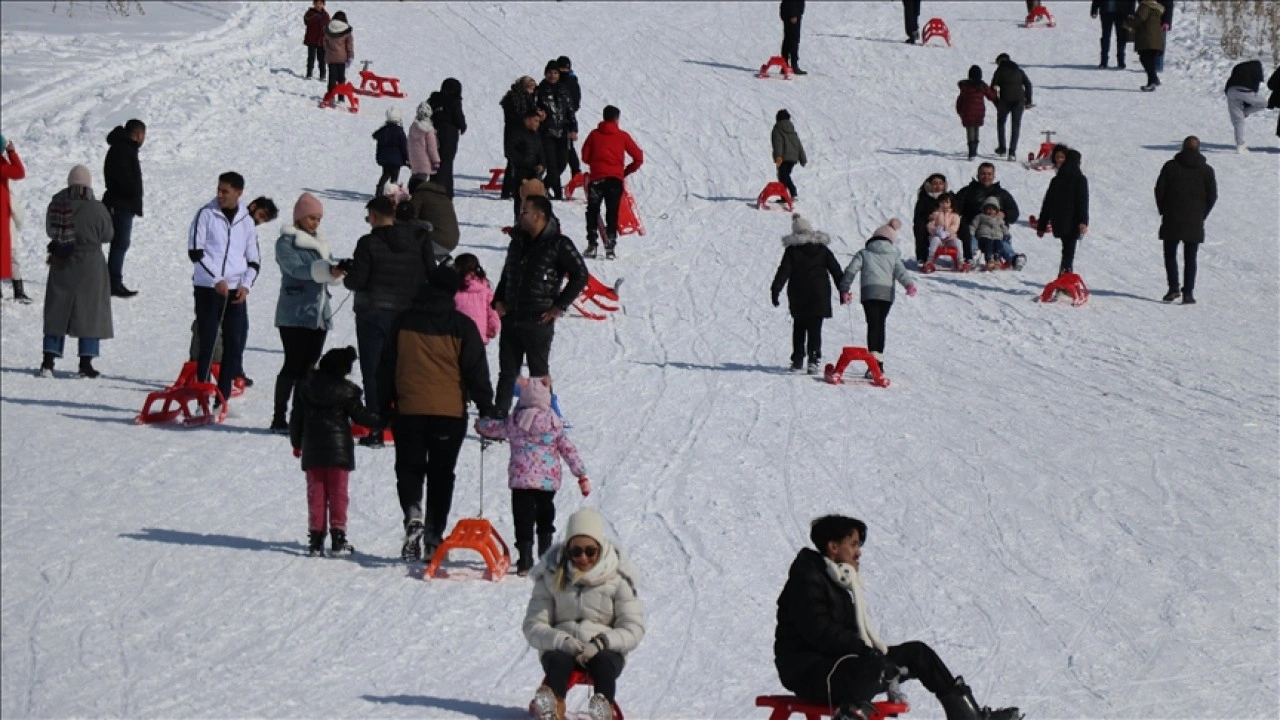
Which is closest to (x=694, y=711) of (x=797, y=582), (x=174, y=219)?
(x=797, y=582)

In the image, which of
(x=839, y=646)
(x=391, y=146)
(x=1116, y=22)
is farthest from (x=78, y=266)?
(x=1116, y=22)

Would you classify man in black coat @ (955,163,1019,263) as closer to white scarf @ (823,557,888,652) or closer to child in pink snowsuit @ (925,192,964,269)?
child in pink snowsuit @ (925,192,964,269)

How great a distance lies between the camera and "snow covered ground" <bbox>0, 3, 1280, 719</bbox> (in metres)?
8.73

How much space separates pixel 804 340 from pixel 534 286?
4.27 meters

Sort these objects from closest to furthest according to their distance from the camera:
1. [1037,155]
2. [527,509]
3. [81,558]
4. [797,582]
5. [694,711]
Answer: [797,582] < [694,711] < [527,509] < [81,558] < [1037,155]

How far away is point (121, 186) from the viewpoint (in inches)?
654

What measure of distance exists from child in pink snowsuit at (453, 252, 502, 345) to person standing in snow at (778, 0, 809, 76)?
16.2 meters

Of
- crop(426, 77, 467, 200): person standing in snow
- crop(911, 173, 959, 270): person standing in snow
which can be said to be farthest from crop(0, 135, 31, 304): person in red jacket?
crop(911, 173, 959, 270): person standing in snow

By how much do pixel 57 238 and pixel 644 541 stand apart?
5495 mm

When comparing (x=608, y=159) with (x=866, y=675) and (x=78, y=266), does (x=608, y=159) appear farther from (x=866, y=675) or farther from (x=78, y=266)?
(x=866, y=675)

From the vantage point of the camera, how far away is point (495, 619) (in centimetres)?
906

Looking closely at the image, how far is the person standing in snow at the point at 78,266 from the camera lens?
13531 mm

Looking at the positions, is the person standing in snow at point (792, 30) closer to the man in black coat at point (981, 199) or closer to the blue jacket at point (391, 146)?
the man in black coat at point (981, 199)

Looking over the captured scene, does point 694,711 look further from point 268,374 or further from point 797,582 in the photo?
point 268,374
